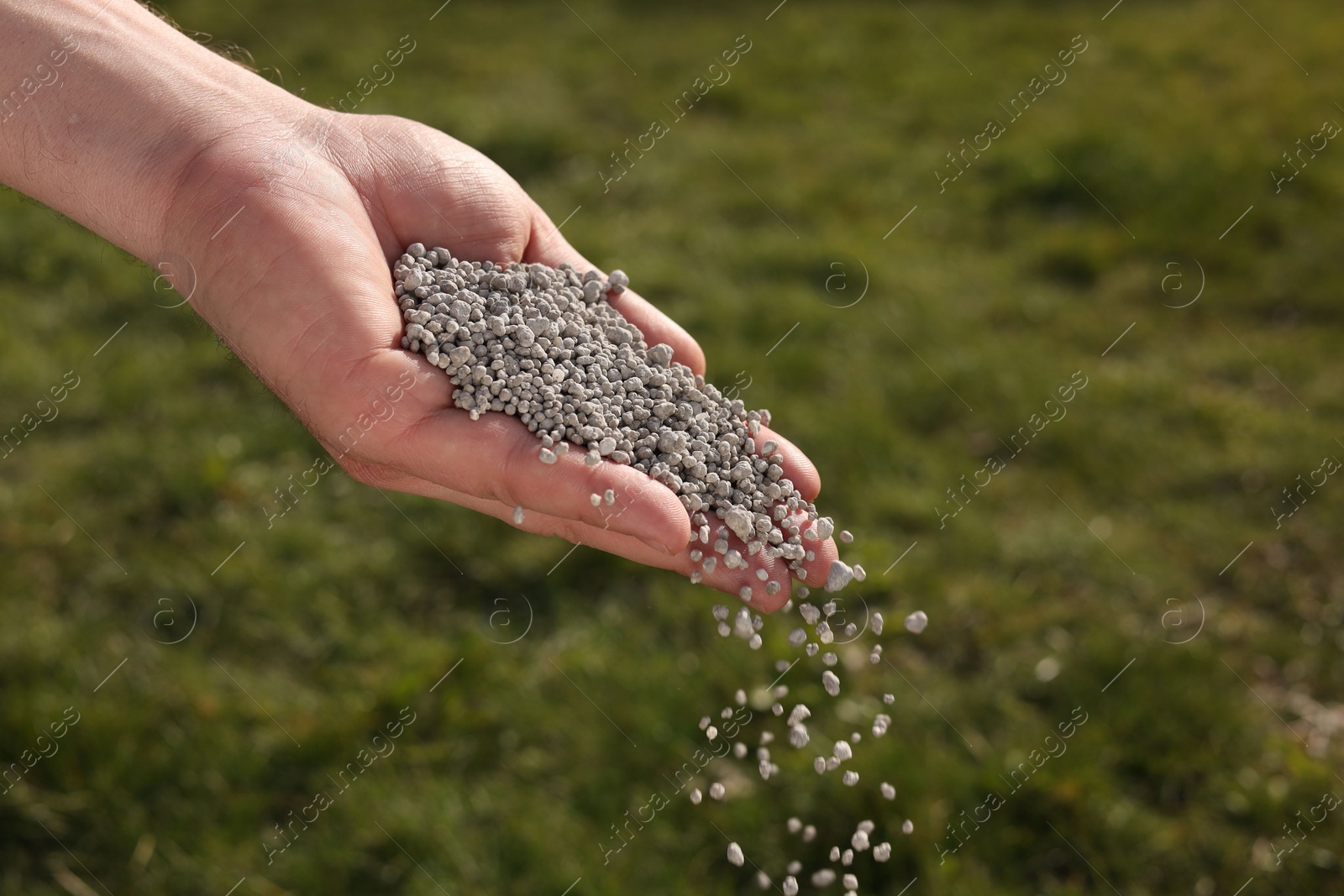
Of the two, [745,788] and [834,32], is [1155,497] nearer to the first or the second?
[745,788]

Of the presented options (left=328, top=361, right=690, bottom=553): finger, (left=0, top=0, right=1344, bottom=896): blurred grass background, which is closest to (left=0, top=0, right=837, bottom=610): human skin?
(left=328, top=361, right=690, bottom=553): finger

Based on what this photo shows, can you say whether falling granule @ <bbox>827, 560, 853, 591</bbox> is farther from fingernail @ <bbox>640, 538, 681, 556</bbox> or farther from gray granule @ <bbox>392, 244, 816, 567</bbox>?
fingernail @ <bbox>640, 538, 681, 556</bbox>

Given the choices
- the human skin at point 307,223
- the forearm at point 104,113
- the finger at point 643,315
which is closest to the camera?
the human skin at point 307,223

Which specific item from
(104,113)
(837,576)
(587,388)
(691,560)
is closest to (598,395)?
(587,388)

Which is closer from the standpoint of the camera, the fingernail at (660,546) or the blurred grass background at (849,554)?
the fingernail at (660,546)

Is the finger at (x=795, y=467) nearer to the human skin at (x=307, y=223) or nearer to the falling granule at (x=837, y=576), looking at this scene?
the human skin at (x=307, y=223)

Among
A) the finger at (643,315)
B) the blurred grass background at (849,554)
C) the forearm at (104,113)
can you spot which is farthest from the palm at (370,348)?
the blurred grass background at (849,554)

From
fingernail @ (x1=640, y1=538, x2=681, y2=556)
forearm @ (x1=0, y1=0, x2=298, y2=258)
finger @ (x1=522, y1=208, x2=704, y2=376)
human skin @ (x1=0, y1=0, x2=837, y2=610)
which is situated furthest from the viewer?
finger @ (x1=522, y1=208, x2=704, y2=376)
